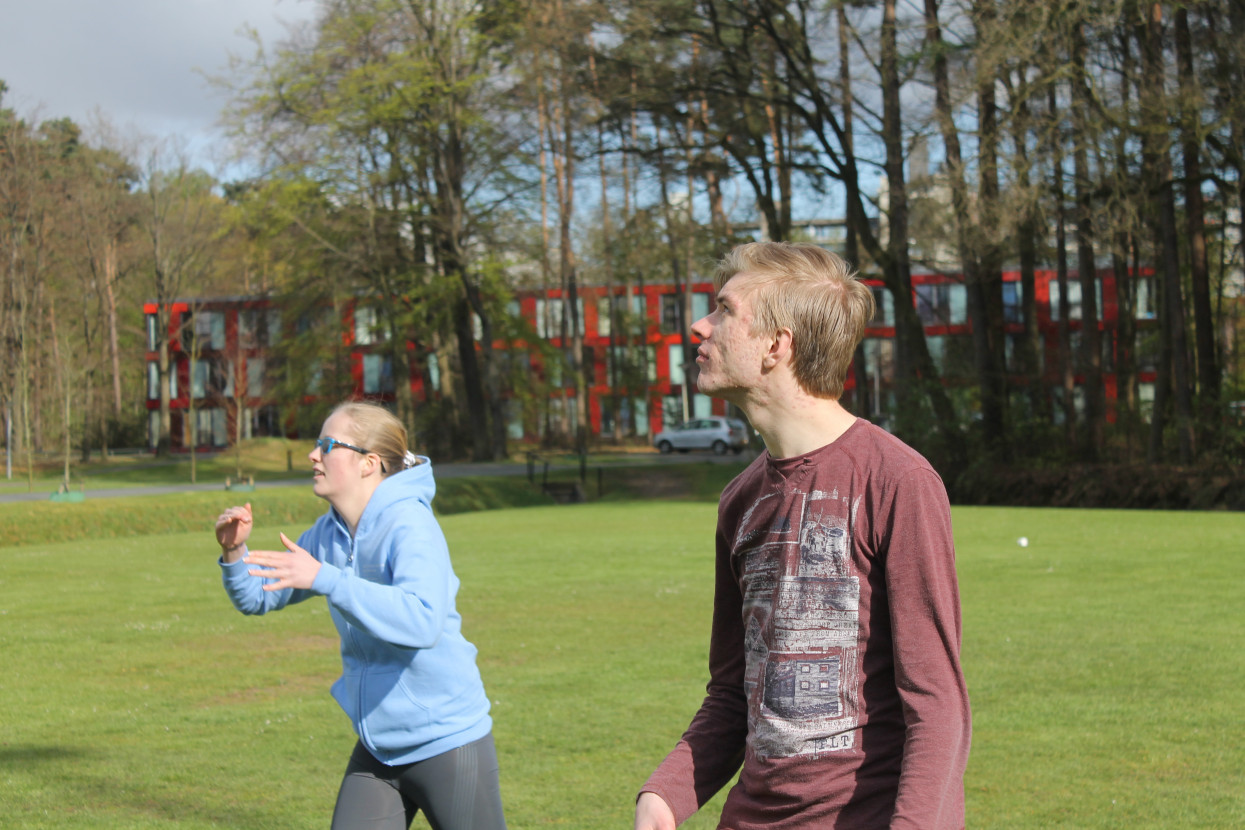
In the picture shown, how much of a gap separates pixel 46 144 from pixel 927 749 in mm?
54008

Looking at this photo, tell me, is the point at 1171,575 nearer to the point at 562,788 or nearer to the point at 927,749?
the point at 562,788

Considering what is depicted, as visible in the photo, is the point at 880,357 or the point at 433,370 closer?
the point at 880,357

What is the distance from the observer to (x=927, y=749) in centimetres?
201

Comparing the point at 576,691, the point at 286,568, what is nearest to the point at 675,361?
the point at 576,691

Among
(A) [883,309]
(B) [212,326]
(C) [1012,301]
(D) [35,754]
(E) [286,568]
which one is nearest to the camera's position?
(E) [286,568]

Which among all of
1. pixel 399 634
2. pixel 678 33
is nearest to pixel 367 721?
pixel 399 634

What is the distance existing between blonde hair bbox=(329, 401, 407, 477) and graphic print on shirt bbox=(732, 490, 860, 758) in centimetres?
178

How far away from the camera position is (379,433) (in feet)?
12.2

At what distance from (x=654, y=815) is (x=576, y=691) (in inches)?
253

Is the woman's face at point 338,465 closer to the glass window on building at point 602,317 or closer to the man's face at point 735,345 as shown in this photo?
the man's face at point 735,345

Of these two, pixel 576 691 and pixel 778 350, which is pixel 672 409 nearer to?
pixel 576 691

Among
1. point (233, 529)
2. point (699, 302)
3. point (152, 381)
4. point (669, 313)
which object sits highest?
point (699, 302)

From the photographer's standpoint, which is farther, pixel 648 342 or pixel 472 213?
pixel 648 342

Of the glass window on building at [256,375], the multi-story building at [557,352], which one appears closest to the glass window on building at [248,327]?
the multi-story building at [557,352]
